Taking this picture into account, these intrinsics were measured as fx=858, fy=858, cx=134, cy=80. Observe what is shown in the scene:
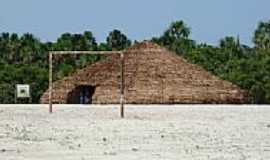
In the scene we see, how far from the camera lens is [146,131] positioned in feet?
62.3

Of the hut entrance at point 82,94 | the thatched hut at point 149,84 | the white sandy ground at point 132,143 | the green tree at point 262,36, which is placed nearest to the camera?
the white sandy ground at point 132,143

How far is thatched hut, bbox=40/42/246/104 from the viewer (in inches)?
1937

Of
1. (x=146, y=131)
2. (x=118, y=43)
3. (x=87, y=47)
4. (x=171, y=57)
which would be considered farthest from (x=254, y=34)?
(x=146, y=131)

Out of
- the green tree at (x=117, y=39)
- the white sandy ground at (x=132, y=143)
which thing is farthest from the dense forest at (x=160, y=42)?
the white sandy ground at (x=132, y=143)

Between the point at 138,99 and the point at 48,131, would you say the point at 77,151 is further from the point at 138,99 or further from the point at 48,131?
the point at 138,99

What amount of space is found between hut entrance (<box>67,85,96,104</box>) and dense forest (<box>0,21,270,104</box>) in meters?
2.71

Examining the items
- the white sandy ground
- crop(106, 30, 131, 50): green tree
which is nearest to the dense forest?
crop(106, 30, 131, 50): green tree

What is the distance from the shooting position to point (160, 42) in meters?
71.8

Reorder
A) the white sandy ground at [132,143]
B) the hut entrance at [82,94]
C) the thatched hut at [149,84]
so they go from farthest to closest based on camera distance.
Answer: the hut entrance at [82,94] < the thatched hut at [149,84] < the white sandy ground at [132,143]

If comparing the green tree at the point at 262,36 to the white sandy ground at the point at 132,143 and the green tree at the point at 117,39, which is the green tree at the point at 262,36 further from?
the white sandy ground at the point at 132,143

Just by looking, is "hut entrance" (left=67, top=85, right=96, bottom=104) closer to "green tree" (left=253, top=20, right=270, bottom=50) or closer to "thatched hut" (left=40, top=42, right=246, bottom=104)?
"thatched hut" (left=40, top=42, right=246, bottom=104)

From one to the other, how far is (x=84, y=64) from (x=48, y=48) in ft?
10.1

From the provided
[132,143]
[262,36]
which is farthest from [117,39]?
[132,143]

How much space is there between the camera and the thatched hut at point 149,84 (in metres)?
49.2
